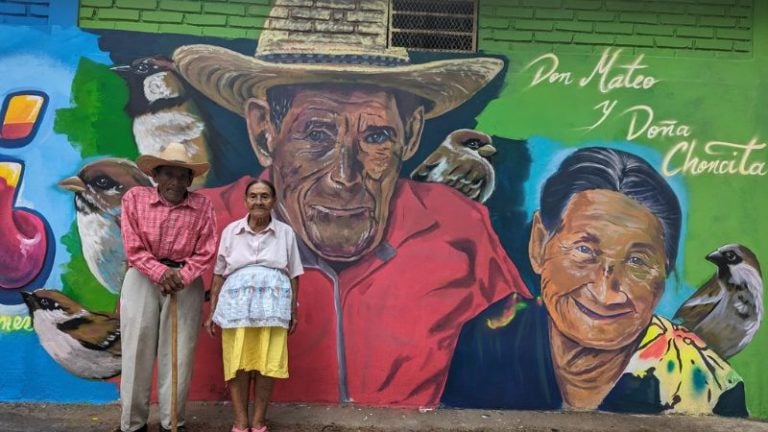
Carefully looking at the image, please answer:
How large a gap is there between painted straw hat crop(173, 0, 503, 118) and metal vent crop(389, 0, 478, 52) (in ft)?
0.42

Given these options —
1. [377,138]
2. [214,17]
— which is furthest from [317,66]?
[214,17]

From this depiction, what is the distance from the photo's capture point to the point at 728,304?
4.63 metres

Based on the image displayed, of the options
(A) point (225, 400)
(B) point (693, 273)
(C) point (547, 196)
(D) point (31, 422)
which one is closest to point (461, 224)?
(C) point (547, 196)

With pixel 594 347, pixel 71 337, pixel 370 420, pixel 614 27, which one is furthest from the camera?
pixel 614 27

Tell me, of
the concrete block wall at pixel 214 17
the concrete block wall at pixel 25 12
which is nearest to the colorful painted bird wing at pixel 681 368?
the concrete block wall at pixel 214 17

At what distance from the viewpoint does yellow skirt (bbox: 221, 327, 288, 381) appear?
12.5 feet

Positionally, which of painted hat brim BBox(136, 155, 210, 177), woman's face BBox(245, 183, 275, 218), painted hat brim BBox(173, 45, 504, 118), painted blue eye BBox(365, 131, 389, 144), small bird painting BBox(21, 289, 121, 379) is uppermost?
painted hat brim BBox(173, 45, 504, 118)

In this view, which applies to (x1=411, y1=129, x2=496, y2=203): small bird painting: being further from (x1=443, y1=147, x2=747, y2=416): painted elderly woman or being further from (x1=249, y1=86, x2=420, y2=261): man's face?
(x1=443, y1=147, x2=747, y2=416): painted elderly woman

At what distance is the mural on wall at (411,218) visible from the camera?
4551mm

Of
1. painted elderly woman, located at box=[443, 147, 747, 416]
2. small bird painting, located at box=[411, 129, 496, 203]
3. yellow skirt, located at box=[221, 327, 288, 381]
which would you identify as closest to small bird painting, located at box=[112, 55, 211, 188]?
yellow skirt, located at box=[221, 327, 288, 381]

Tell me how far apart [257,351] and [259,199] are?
3.07 feet

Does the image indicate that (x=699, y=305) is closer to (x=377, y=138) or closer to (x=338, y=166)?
(x=377, y=138)

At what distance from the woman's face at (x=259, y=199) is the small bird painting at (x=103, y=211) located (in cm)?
116

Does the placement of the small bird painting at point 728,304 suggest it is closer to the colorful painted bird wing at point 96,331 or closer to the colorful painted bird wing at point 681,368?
the colorful painted bird wing at point 681,368
